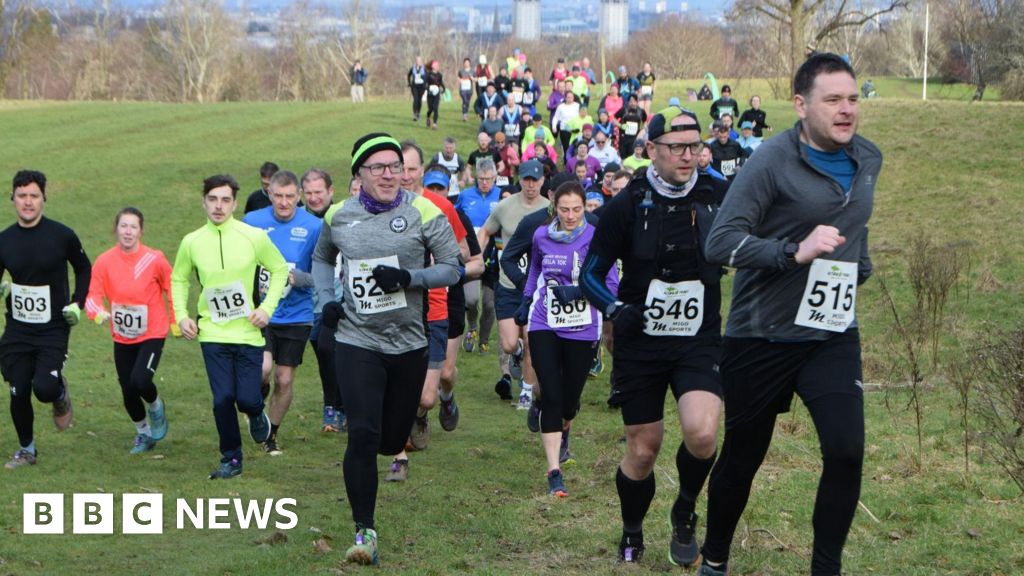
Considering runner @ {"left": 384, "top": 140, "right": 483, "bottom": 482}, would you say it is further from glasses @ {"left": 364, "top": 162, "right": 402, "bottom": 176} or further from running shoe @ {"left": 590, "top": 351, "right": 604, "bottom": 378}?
running shoe @ {"left": 590, "top": 351, "right": 604, "bottom": 378}

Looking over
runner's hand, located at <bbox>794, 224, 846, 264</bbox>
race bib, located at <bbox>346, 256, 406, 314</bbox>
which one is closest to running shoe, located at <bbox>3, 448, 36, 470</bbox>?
race bib, located at <bbox>346, 256, 406, 314</bbox>

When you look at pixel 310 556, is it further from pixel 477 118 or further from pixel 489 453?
pixel 477 118

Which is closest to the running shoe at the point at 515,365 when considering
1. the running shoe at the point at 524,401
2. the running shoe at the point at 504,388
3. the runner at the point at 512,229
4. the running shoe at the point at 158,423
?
the running shoe at the point at 504,388

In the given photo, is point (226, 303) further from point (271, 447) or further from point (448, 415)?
point (448, 415)

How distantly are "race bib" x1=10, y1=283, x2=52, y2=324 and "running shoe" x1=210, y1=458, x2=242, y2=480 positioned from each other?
1859mm

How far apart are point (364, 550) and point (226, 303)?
325cm

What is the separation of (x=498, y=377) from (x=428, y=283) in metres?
8.48

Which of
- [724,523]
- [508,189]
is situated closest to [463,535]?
[724,523]

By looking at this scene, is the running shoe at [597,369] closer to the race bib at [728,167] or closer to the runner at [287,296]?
the runner at [287,296]

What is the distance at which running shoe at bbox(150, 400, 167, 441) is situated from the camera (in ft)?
35.8

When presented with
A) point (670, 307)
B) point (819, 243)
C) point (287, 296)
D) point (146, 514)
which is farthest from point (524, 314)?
point (819, 243)

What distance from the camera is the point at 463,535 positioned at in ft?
26.0

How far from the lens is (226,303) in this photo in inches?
380

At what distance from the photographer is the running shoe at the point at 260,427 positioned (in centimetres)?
1041
